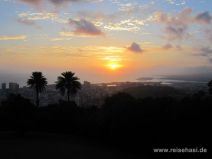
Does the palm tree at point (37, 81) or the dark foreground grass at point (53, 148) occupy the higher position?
the palm tree at point (37, 81)

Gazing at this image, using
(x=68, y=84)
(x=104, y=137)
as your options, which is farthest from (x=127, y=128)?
(x=68, y=84)

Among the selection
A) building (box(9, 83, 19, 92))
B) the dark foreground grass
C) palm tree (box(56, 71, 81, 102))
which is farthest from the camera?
building (box(9, 83, 19, 92))

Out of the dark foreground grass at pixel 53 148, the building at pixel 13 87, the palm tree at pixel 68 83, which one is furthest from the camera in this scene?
the building at pixel 13 87

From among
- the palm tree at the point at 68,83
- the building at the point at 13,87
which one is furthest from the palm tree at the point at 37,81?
the building at the point at 13,87

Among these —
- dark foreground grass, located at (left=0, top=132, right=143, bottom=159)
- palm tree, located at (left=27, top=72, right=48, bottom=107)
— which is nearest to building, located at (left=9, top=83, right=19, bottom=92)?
palm tree, located at (left=27, top=72, right=48, bottom=107)

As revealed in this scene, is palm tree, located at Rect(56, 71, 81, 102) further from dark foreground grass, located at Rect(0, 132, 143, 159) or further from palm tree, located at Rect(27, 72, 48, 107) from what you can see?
dark foreground grass, located at Rect(0, 132, 143, 159)

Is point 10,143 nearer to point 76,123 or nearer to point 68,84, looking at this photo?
point 76,123

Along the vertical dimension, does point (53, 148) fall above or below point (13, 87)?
below

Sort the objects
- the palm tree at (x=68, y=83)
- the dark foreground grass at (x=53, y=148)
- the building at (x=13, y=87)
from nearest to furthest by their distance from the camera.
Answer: the dark foreground grass at (x=53, y=148) → the palm tree at (x=68, y=83) → the building at (x=13, y=87)

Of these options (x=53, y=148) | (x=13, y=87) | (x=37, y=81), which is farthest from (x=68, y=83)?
(x=13, y=87)

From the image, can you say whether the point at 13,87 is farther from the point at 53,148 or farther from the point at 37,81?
the point at 53,148

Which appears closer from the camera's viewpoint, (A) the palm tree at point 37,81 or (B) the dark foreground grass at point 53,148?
(B) the dark foreground grass at point 53,148

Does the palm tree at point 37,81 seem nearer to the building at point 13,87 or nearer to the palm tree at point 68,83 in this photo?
the palm tree at point 68,83

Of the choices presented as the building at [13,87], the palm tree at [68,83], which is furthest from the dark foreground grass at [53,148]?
the building at [13,87]
